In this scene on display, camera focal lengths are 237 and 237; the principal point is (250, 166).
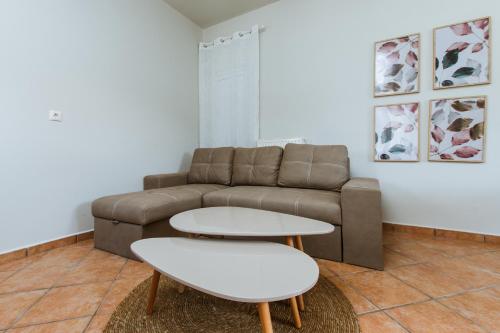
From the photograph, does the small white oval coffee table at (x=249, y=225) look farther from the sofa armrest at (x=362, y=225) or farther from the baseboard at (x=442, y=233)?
the baseboard at (x=442, y=233)

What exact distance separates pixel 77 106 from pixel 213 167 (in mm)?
1394

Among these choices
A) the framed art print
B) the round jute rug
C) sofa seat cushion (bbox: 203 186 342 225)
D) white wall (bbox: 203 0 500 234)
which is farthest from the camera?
the framed art print

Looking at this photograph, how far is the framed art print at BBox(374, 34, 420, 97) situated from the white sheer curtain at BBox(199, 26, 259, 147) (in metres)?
1.39

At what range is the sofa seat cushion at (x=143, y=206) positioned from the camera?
169 centimetres

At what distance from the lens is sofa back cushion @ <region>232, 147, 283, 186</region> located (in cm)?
245

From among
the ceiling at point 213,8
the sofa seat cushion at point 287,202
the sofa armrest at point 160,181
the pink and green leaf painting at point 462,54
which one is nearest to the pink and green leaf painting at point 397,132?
the pink and green leaf painting at point 462,54

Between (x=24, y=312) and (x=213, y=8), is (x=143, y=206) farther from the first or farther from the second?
(x=213, y=8)

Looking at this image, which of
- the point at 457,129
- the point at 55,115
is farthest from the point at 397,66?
the point at 55,115

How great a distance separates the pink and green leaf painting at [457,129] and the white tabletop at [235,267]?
1.99 m

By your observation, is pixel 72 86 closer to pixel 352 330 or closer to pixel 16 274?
pixel 16 274

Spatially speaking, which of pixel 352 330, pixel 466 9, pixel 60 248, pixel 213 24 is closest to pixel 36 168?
pixel 60 248

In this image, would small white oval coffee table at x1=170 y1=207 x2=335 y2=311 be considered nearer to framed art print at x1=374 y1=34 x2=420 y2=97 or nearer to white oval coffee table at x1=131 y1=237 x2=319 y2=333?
white oval coffee table at x1=131 y1=237 x2=319 y2=333

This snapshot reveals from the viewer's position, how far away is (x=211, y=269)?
847mm

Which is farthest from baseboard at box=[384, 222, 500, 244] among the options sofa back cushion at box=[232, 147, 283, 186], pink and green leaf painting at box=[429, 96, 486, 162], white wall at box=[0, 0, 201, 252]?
white wall at box=[0, 0, 201, 252]
